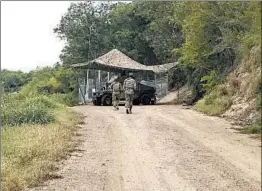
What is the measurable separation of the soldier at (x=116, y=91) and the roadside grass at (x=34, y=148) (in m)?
2.84

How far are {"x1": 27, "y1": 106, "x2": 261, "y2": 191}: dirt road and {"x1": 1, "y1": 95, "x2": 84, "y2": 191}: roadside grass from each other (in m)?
0.21

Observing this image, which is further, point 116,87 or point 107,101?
point 107,101

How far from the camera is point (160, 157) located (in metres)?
7.71

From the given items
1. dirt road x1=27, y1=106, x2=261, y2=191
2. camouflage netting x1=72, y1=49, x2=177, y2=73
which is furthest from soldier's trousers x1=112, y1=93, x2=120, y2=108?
camouflage netting x1=72, y1=49, x2=177, y2=73

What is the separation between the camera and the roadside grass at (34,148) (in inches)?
242

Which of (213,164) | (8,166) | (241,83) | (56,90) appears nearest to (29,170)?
(8,166)

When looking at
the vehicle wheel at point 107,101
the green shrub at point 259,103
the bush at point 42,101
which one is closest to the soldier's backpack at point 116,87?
the vehicle wheel at point 107,101

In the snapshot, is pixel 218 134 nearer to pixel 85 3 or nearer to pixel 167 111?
pixel 167 111

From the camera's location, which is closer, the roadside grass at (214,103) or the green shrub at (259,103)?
the green shrub at (259,103)

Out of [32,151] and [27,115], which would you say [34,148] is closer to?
[32,151]

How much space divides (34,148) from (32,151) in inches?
5.9

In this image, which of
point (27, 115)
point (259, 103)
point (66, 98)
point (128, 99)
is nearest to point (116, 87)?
point (128, 99)

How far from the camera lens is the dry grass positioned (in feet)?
20.1

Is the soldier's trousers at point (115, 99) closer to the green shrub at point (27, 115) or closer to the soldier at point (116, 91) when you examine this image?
the soldier at point (116, 91)
